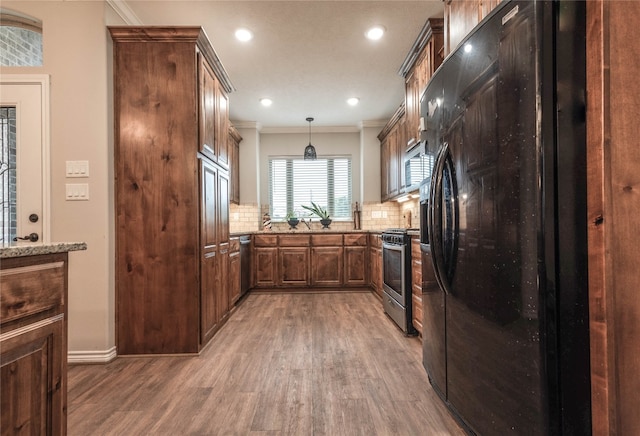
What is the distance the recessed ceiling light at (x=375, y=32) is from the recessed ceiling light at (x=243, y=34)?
3.43 feet

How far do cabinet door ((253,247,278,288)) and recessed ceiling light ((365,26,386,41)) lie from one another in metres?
3.00

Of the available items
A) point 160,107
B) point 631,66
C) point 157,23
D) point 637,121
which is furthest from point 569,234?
point 157,23

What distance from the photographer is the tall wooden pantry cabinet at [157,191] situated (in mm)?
2367

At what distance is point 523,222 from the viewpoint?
38.6 inches

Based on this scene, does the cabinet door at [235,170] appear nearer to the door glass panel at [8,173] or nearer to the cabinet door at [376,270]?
the cabinet door at [376,270]

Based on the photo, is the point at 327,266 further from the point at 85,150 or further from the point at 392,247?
the point at 85,150

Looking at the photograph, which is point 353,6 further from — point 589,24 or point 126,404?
point 126,404

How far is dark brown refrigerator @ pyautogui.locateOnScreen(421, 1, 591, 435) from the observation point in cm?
91

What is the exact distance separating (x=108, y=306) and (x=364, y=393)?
1861mm

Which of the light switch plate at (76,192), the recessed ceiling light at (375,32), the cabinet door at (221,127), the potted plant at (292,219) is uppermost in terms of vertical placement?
the recessed ceiling light at (375,32)

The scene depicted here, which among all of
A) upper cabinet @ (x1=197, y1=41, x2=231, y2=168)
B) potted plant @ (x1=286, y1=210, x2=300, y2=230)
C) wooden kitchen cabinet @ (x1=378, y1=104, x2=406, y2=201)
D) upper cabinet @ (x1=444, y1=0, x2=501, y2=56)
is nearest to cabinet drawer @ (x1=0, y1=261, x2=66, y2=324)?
upper cabinet @ (x1=197, y1=41, x2=231, y2=168)

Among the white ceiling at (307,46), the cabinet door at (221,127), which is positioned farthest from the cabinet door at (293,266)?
the white ceiling at (307,46)

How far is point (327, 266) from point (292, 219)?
1.07 metres

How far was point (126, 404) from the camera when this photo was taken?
173 cm
